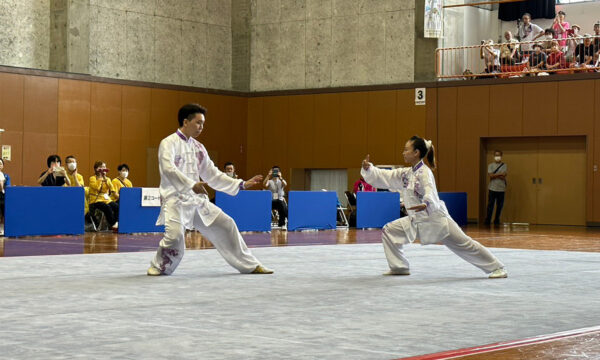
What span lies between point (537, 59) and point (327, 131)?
6860mm

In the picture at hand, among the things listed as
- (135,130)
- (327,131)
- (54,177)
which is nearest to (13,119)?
(135,130)

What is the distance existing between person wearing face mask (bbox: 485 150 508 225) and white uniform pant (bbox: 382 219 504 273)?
16349 millimetres

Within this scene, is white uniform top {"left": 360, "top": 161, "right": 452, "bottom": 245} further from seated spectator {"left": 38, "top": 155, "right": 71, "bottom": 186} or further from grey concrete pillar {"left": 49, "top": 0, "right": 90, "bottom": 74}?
grey concrete pillar {"left": 49, "top": 0, "right": 90, "bottom": 74}

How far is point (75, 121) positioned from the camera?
84.3ft

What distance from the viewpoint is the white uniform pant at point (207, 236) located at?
32.1 feet

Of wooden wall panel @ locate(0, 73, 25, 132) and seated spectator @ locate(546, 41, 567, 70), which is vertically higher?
seated spectator @ locate(546, 41, 567, 70)

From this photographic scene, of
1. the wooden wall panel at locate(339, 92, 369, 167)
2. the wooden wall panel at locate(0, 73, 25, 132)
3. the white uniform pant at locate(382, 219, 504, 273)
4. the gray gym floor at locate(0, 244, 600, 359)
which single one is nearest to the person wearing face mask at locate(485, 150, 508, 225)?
the wooden wall panel at locate(339, 92, 369, 167)

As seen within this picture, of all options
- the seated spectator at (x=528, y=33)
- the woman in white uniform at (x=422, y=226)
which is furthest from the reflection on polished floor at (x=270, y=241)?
the seated spectator at (x=528, y=33)

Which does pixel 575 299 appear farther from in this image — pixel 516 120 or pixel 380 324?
pixel 516 120

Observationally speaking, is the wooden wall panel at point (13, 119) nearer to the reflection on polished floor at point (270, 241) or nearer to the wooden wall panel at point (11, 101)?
the wooden wall panel at point (11, 101)

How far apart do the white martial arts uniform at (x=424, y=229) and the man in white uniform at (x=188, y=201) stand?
1.46 metres

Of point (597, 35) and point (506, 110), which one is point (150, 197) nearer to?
point (506, 110)

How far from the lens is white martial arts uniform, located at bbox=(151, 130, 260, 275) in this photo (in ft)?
32.1

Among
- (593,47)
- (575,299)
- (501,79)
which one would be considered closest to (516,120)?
(501,79)
